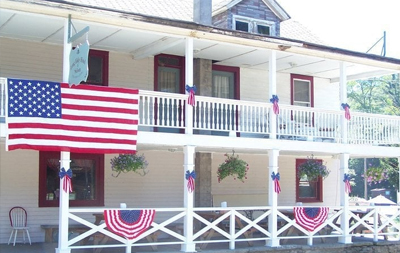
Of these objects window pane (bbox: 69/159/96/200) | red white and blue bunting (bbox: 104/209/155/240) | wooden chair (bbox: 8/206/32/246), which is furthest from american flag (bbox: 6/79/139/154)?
wooden chair (bbox: 8/206/32/246)

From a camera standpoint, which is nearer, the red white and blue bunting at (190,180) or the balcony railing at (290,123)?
the red white and blue bunting at (190,180)

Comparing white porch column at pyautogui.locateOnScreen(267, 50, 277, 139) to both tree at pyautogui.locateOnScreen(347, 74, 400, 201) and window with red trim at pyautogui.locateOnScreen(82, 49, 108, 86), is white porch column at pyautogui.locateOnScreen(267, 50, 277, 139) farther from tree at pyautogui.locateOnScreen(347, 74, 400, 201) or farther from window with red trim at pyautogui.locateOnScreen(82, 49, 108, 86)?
tree at pyautogui.locateOnScreen(347, 74, 400, 201)

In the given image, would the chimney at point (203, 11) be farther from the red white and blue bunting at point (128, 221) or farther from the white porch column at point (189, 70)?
the red white and blue bunting at point (128, 221)

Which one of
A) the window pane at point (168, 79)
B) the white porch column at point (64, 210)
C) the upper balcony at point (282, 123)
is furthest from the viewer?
the window pane at point (168, 79)

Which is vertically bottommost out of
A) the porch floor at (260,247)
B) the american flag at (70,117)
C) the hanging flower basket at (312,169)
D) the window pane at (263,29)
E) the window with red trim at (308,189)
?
the porch floor at (260,247)

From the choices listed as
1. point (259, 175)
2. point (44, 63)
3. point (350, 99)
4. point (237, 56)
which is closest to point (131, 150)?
point (44, 63)

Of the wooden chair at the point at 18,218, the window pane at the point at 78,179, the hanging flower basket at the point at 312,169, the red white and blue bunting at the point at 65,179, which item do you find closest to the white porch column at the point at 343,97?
the hanging flower basket at the point at 312,169

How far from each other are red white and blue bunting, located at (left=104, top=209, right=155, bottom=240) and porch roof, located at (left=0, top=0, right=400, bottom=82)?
4441mm

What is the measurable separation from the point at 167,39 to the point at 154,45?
0.83 m

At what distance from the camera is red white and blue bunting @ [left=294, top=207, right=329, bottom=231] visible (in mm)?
17000

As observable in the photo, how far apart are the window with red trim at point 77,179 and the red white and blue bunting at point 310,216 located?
226 inches

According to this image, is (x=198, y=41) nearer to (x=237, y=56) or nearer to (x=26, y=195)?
(x=237, y=56)

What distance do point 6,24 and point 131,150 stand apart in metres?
4.41

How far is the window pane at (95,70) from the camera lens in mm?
17516
